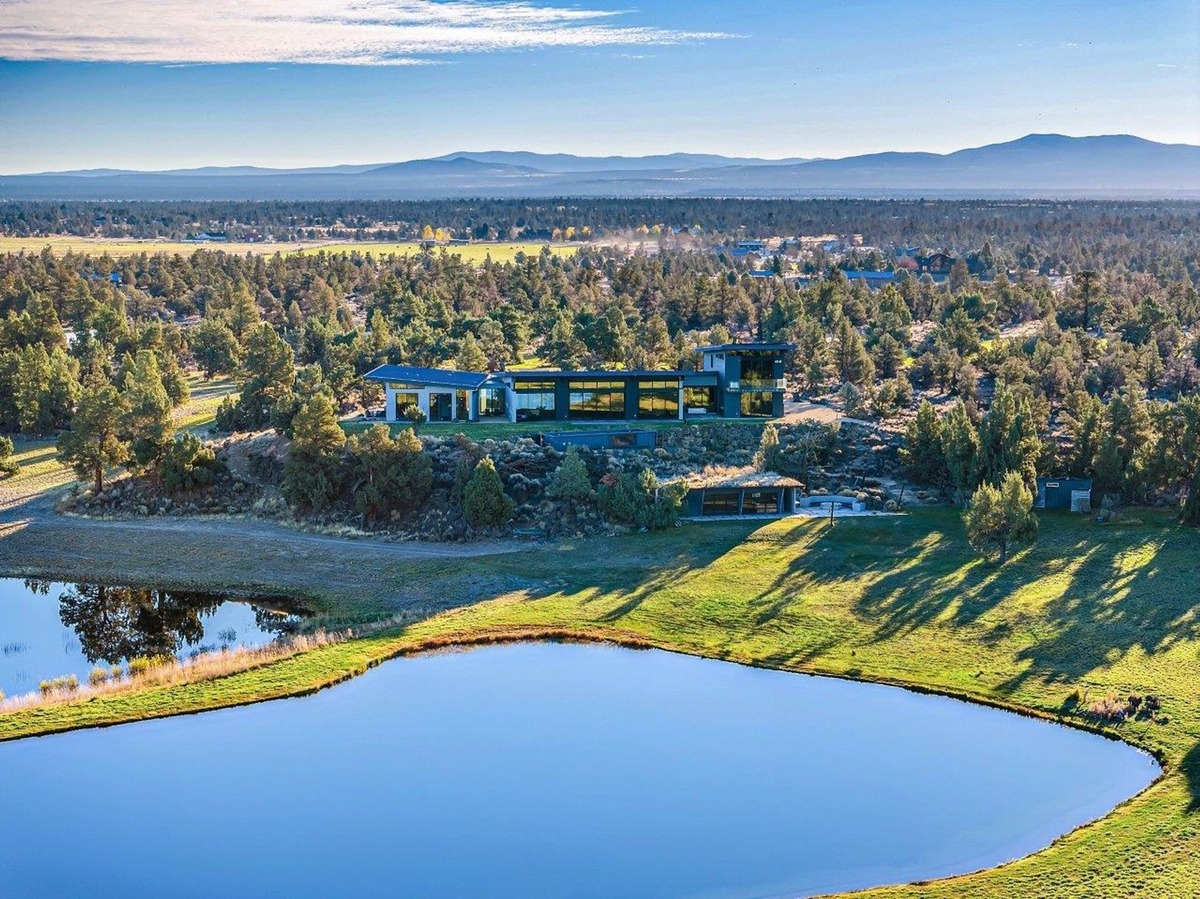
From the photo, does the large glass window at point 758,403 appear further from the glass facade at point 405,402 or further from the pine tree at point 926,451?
the glass facade at point 405,402

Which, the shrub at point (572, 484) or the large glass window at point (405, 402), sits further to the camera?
the large glass window at point (405, 402)

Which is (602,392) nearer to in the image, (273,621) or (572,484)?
(572,484)


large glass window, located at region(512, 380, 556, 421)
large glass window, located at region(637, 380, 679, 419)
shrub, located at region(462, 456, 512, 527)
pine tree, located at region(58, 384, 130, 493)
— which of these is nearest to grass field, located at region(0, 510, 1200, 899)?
shrub, located at region(462, 456, 512, 527)

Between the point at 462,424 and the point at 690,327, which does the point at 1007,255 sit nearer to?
the point at 690,327

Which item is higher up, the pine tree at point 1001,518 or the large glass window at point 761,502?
the pine tree at point 1001,518

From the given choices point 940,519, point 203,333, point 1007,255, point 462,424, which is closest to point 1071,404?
point 940,519

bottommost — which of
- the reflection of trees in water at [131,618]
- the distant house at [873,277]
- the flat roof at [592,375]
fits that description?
the reflection of trees in water at [131,618]

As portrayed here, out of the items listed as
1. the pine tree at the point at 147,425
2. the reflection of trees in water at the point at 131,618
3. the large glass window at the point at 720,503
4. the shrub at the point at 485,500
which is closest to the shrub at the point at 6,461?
the pine tree at the point at 147,425

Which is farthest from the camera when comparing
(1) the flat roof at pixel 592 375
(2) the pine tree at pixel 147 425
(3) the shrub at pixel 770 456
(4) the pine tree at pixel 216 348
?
(4) the pine tree at pixel 216 348

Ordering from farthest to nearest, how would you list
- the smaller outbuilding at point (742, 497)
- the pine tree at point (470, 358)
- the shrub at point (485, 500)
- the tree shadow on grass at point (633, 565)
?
1. the pine tree at point (470, 358)
2. the smaller outbuilding at point (742, 497)
3. the shrub at point (485, 500)
4. the tree shadow on grass at point (633, 565)
